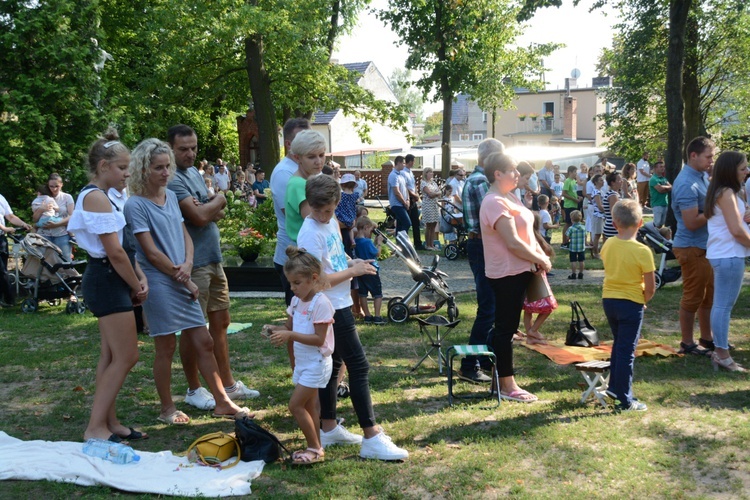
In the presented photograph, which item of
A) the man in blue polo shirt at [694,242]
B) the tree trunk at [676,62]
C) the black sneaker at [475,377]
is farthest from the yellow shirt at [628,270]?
the tree trunk at [676,62]

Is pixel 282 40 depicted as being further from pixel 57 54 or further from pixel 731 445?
pixel 731 445

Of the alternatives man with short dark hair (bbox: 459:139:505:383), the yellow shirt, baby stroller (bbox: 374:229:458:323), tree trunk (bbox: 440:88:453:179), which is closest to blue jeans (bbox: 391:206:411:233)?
baby stroller (bbox: 374:229:458:323)

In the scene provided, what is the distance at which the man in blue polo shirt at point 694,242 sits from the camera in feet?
22.2

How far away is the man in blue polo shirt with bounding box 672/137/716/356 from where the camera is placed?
6.75 m

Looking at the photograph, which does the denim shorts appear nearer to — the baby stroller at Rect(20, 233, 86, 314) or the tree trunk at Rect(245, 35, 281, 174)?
the baby stroller at Rect(20, 233, 86, 314)

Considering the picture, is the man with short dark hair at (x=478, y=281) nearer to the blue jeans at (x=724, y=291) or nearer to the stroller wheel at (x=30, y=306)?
the blue jeans at (x=724, y=291)

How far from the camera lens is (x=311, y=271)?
4.33m

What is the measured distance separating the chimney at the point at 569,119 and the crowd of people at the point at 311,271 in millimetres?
57726

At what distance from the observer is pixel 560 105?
65625mm

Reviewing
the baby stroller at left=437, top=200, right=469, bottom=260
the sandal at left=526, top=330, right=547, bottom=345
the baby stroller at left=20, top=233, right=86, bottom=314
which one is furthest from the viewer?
the baby stroller at left=437, top=200, right=469, bottom=260

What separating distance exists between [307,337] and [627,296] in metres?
2.49

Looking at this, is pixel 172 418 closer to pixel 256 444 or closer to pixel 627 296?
pixel 256 444

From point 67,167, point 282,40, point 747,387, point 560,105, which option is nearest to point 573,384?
point 747,387

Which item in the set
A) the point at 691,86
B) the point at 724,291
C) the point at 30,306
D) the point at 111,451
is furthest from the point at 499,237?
the point at 691,86
